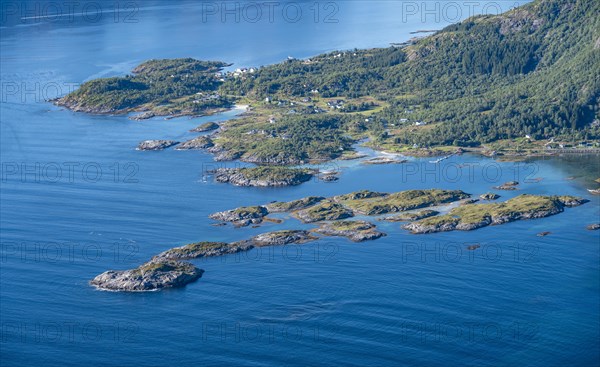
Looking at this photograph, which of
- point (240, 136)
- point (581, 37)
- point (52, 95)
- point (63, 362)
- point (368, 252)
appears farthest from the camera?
point (52, 95)

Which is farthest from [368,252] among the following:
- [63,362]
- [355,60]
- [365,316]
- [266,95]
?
[355,60]

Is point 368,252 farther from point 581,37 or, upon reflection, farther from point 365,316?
point 581,37

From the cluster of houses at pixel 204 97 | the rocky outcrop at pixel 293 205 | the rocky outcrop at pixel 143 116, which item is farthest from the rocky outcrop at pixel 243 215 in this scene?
the cluster of houses at pixel 204 97

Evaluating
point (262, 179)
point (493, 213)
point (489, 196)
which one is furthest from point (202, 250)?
point (489, 196)

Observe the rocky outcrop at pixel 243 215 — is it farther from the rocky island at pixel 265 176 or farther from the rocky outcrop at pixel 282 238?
the rocky island at pixel 265 176

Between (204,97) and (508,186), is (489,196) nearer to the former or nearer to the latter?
(508,186)

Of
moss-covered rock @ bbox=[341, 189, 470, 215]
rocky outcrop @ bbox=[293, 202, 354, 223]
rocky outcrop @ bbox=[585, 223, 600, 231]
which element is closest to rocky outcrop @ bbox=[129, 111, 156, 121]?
rocky outcrop @ bbox=[293, 202, 354, 223]
